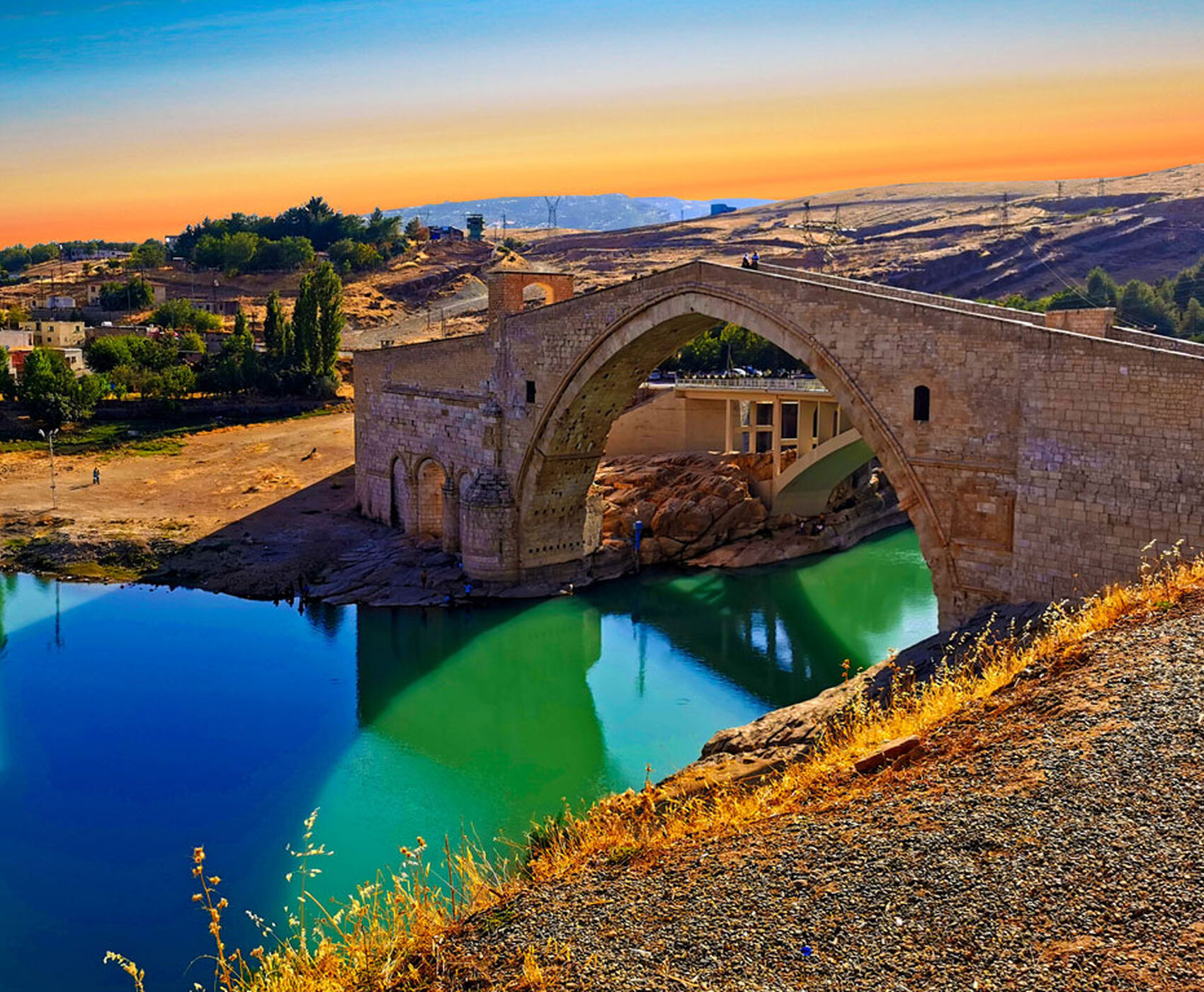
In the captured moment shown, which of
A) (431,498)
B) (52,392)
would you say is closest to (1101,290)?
(431,498)

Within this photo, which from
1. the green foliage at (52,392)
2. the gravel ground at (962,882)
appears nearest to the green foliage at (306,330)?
the green foliage at (52,392)

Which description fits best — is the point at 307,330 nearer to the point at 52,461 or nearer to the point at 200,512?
the point at 52,461

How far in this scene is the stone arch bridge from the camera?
42.4ft

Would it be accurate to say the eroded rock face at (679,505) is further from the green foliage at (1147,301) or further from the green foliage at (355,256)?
the green foliage at (355,256)

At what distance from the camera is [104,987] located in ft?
34.8

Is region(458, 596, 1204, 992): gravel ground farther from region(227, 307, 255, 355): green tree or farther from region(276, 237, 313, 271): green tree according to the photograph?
region(276, 237, 313, 271): green tree

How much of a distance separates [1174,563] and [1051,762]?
7.39 meters

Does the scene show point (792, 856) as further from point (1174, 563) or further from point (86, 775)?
point (86, 775)

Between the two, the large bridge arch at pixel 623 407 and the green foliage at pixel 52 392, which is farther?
the green foliage at pixel 52 392

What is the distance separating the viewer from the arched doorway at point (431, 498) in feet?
89.7

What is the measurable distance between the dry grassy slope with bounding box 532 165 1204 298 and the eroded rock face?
2728 centimetres

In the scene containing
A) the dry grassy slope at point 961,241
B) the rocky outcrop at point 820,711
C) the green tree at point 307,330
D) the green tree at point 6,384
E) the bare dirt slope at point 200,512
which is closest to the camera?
the rocky outcrop at point 820,711

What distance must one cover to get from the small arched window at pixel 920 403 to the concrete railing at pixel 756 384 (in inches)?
425

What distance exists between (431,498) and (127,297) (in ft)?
125
